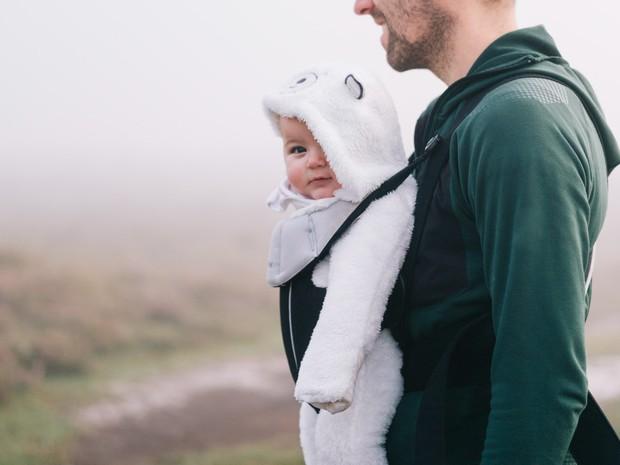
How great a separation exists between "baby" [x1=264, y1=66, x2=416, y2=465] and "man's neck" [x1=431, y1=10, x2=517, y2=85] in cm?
24

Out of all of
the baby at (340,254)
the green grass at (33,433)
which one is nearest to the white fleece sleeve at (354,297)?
the baby at (340,254)

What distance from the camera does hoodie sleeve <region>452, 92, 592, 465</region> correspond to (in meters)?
1.19

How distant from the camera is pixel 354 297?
1.51 metres

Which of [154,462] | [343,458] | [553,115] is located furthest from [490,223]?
[154,462]

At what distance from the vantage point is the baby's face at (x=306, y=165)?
181 cm

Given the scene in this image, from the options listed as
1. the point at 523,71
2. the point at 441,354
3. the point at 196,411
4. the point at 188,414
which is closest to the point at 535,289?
the point at 441,354

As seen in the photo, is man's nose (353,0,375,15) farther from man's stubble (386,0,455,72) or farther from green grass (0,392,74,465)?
green grass (0,392,74,465)

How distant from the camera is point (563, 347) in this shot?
119 cm

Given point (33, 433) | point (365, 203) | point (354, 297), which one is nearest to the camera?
point (354, 297)

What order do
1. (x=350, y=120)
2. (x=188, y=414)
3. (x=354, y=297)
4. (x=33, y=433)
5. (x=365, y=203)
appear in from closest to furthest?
(x=354, y=297) < (x=365, y=203) < (x=350, y=120) < (x=33, y=433) < (x=188, y=414)

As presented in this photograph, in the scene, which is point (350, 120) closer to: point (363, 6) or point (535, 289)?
point (363, 6)

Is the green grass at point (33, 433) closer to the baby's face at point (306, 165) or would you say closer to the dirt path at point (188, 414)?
the dirt path at point (188, 414)

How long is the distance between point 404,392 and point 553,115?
659mm

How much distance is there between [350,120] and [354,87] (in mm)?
89
